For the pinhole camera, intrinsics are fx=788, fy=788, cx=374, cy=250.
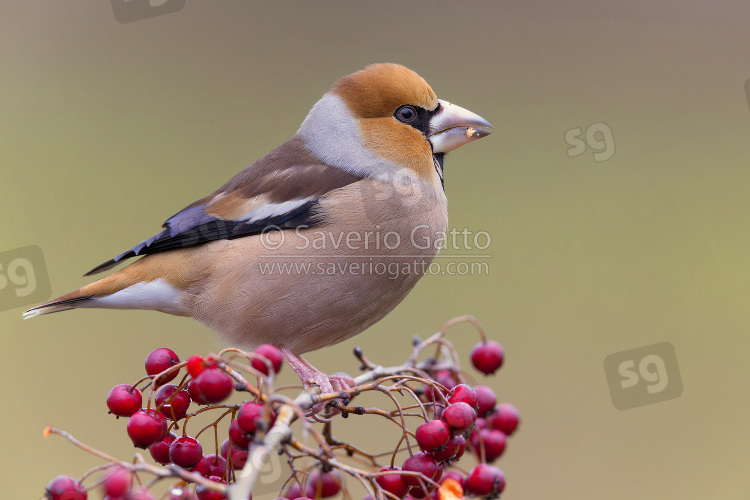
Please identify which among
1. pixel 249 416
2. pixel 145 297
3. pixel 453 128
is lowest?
pixel 249 416

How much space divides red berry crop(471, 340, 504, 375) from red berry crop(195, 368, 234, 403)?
2.71ft

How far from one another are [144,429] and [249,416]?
356mm

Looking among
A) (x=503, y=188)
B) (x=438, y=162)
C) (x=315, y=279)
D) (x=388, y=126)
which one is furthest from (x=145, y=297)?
(x=503, y=188)

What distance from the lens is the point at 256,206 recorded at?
Answer: 2.59m

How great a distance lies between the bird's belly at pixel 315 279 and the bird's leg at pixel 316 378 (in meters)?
0.04

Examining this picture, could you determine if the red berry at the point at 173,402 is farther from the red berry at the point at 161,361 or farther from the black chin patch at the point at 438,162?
the black chin patch at the point at 438,162

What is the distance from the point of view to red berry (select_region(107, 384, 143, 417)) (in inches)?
70.9

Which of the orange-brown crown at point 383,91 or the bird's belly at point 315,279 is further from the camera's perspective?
the orange-brown crown at point 383,91

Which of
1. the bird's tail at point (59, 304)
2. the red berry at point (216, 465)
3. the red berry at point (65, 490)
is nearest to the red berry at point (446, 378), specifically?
the red berry at point (216, 465)

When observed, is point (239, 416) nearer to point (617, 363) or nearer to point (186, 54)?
point (617, 363)

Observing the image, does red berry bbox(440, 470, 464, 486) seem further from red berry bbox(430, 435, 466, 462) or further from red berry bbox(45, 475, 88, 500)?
red berry bbox(45, 475, 88, 500)

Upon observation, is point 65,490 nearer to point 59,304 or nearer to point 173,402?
point 173,402

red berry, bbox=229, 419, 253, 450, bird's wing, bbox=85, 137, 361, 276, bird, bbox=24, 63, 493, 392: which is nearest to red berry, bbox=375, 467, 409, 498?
red berry, bbox=229, 419, 253, 450

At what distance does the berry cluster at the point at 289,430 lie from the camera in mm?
1436
